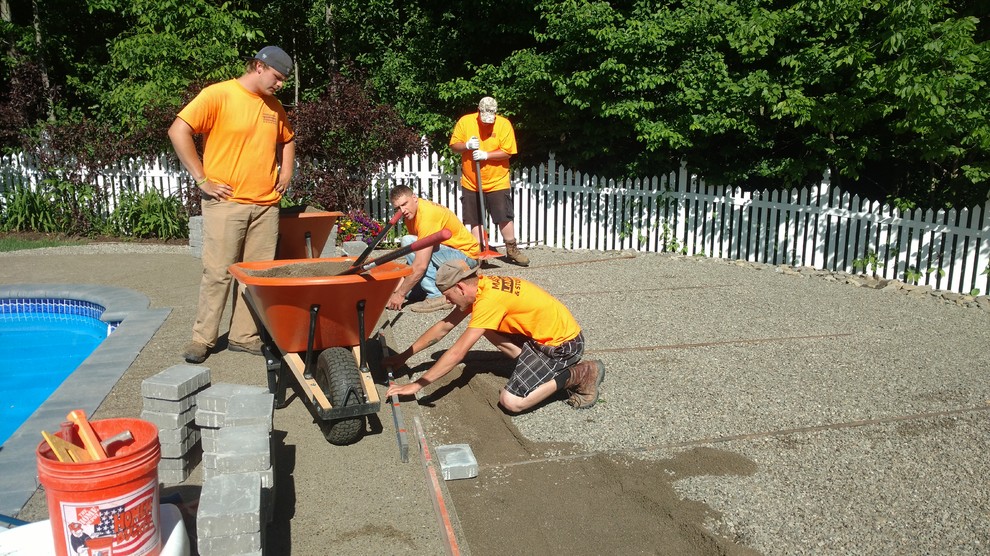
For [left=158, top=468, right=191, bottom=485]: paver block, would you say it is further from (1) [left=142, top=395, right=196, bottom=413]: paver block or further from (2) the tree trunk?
(2) the tree trunk

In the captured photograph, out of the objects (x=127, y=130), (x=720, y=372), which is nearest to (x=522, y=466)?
(x=720, y=372)

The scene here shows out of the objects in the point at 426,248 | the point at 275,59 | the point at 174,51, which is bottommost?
the point at 426,248

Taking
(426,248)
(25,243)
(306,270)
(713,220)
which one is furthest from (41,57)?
(306,270)

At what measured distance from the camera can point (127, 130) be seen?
12.2m

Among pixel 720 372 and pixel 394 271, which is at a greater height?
pixel 394 271

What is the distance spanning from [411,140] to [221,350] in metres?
5.70

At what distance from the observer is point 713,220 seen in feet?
33.4

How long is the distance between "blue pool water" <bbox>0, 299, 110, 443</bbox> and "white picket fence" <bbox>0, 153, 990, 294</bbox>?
3.57m

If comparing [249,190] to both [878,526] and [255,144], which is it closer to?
[255,144]

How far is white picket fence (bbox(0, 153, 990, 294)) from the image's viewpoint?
8538 mm

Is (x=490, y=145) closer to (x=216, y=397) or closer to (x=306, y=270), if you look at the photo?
(x=306, y=270)

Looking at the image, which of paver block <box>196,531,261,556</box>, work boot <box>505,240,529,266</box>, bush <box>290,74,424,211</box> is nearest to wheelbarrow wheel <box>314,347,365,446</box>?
paver block <box>196,531,261,556</box>

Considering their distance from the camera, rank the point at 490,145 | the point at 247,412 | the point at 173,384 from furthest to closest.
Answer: the point at 490,145 < the point at 173,384 < the point at 247,412

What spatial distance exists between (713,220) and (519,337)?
5.90 metres
